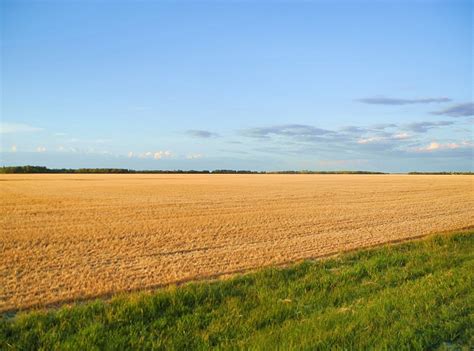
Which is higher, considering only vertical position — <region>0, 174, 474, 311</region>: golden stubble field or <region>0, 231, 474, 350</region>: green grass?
<region>0, 231, 474, 350</region>: green grass

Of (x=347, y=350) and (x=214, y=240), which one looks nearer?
(x=347, y=350)

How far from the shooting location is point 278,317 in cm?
595

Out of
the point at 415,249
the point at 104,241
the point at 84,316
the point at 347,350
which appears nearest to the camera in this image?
the point at 347,350

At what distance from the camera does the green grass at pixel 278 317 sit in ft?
16.8

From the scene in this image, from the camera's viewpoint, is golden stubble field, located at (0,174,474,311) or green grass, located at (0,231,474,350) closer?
green grass, located at (0,231,474,350)

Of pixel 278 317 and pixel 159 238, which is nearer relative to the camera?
pixel 278 317

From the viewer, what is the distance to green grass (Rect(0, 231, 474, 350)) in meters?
5.12

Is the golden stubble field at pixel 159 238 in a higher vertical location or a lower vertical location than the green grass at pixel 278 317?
lower

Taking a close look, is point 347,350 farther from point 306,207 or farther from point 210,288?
point 306,207

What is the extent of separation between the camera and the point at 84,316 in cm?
608

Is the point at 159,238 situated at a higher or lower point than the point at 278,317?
lower

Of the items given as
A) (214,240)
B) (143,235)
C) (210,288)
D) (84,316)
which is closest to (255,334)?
(210,288)

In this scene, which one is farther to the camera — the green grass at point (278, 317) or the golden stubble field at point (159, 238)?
the golden stubble field at point (159, 238)

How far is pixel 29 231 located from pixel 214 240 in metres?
7.31
